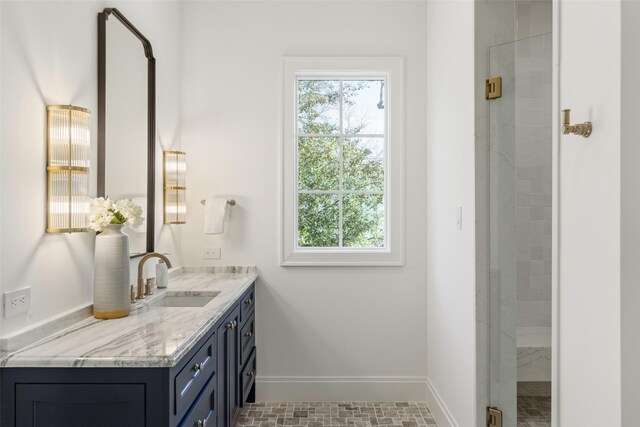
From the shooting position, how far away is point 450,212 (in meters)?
2.56

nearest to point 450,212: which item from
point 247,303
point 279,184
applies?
point 279,184

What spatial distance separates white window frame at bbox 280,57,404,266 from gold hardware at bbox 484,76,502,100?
98cm

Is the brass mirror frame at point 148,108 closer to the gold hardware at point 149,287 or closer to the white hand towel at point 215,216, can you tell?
the gold hardware at point 149,287

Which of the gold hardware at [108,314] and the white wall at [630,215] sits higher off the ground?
the white wall at [630,215]

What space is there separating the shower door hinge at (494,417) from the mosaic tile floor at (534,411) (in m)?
0.14

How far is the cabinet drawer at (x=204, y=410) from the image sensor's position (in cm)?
161

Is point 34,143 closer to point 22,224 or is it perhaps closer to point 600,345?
point 22,224

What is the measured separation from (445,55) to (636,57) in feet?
5.18

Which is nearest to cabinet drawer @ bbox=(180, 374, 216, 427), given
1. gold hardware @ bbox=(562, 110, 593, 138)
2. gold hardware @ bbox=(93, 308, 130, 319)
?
gold hardware @ bbox=(93, 308, 130, 319)

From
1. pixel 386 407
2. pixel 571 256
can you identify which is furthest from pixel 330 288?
pixel 571 256

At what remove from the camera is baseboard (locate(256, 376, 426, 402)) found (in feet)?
10.2

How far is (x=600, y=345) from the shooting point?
4.24ft

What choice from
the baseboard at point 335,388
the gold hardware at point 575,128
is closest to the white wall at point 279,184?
the baseboard at point 335,388

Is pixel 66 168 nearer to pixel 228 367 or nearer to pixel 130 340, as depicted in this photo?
pixel 130 340
